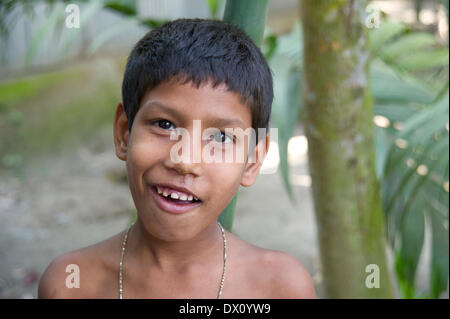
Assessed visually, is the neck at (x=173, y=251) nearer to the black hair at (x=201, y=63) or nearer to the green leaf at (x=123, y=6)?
the black hair at (x=201, y=63)

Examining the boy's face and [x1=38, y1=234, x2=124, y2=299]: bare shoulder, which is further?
[x1=38, y1=234, x2=124, y2=299]: bare shoulder

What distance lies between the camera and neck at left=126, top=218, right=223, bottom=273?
87 centimetres

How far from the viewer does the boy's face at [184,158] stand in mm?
766

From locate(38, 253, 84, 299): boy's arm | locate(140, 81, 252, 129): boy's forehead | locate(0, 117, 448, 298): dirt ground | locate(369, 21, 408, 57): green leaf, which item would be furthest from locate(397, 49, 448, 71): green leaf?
locate(38, 253, 84, 299): boy's arm

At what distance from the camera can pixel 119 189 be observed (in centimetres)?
327

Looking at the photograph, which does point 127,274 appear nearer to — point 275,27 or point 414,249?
point 414,249

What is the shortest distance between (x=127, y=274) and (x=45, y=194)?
7.62ft

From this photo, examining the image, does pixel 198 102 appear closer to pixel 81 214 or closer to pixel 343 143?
pixel 343 143

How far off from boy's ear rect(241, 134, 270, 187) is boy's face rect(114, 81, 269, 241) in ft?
0.26

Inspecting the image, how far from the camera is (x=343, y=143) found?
121 centimetres

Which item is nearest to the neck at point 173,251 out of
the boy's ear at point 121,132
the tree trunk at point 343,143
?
the boy's ear at point 121,132

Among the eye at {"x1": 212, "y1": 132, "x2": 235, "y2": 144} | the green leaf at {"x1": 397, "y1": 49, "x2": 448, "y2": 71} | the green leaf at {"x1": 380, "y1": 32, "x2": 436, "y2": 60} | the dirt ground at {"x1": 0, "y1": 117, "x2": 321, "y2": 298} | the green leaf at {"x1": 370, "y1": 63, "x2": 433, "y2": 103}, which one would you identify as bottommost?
the dirt ground at {"x1": 0, "y1": 117, "x2": 321, "y2": 298}

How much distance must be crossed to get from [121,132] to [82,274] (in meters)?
0.23

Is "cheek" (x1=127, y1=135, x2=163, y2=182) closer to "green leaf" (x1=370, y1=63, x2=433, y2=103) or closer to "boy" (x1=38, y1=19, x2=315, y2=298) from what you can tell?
"boy" (x1=38, y1=19, x2=315, y2=298)
